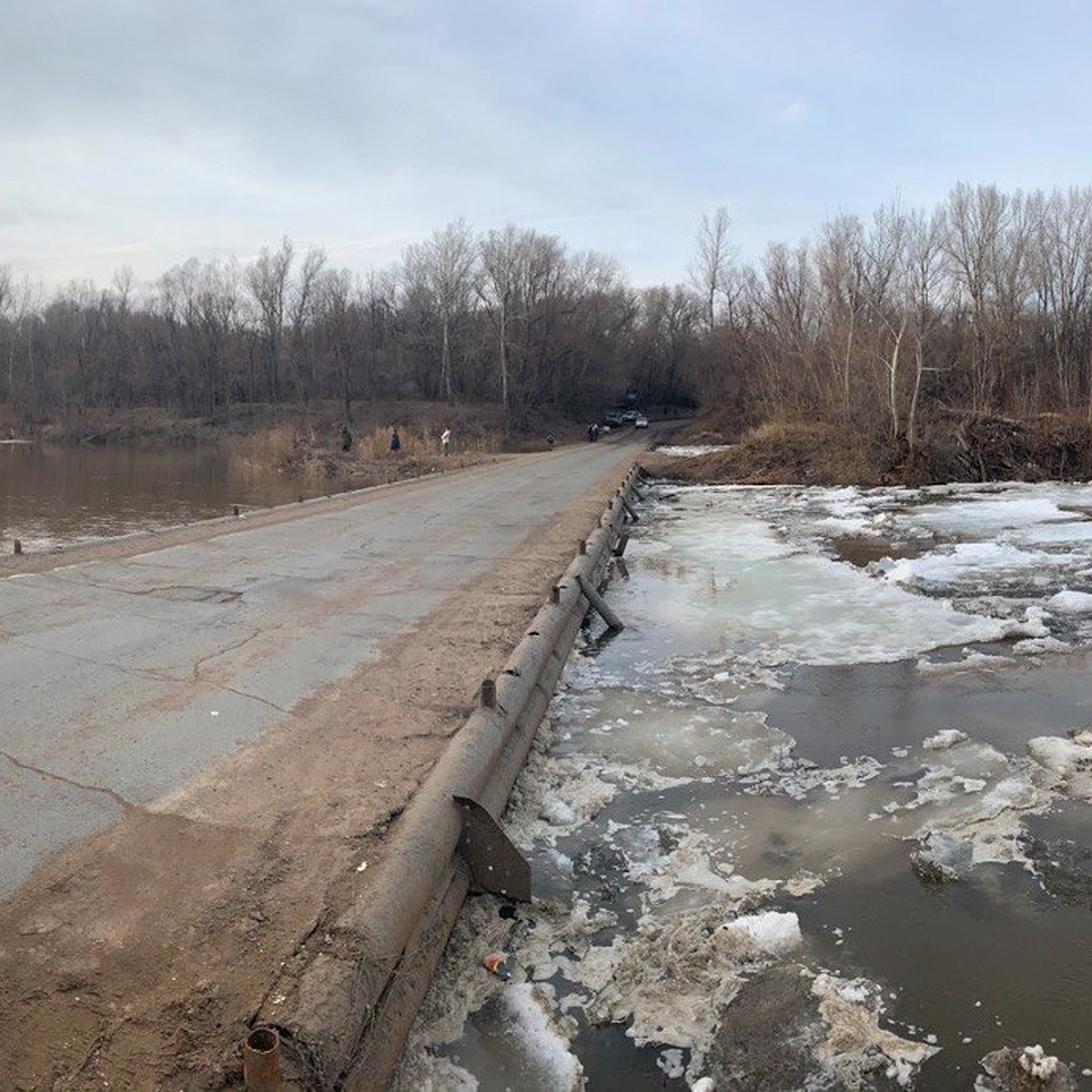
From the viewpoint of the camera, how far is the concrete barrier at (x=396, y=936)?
3.08 m

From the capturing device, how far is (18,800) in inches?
186

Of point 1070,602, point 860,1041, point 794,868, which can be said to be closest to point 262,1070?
point 860,1041

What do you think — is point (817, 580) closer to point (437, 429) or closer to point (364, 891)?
point (364, 891)

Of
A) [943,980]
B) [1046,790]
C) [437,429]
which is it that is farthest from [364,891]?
[437,429]

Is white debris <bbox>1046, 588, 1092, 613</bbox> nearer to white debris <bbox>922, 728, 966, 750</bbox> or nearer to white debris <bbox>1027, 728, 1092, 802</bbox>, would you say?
white debris <bbox>1027, 728, 1092, 802</bbox>

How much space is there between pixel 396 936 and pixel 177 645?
4783 mm

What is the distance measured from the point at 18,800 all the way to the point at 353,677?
8.92ft

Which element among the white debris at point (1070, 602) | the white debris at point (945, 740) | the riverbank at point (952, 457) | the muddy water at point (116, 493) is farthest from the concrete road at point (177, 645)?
the riverbank at point (952, 457)

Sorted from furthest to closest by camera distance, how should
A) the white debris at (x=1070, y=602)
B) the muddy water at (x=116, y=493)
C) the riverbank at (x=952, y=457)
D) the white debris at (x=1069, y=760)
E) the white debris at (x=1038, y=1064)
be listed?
1. the riverbank at (x=952, y=457)
2. the muddy water at (x=116, y=493)
3. the white debris at (x=1070, y=602)
4. the white debris at (x=1069, y=760)
5. the white debris at (x=1038, y=1064)

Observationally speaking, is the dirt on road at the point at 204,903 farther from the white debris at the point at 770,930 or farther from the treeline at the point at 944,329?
the treeline at the point at 944,329

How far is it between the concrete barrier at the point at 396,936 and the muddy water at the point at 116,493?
10403 mm

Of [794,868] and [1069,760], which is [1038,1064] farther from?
[1069,760]

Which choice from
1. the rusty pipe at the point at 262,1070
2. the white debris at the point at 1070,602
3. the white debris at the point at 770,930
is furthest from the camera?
the white debris at the point at 1070,602

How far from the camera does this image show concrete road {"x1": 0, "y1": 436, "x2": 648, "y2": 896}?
16.4ft
